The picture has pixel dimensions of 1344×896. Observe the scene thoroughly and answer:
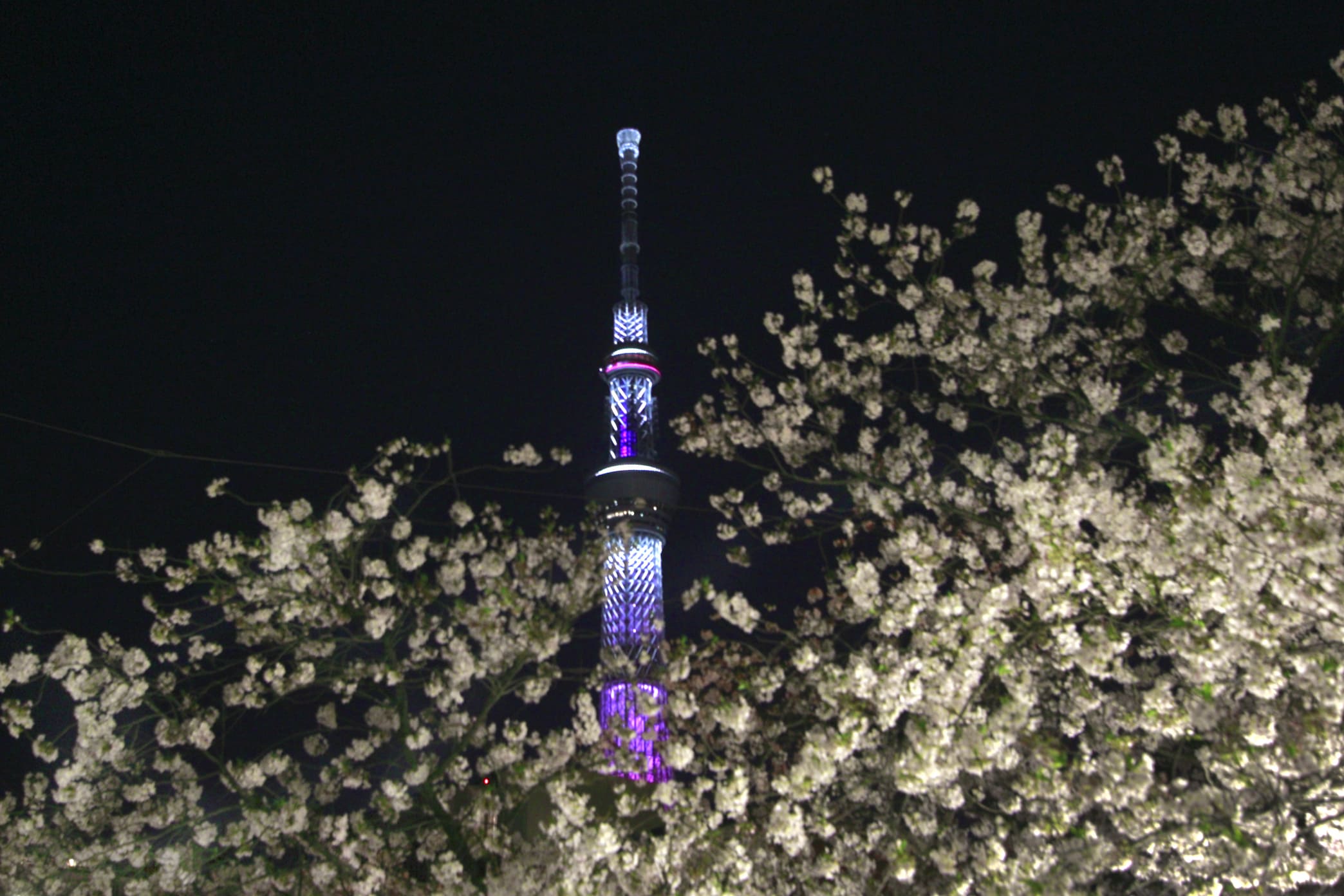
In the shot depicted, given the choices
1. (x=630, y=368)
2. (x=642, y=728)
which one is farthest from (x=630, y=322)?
(x=642, y=728)

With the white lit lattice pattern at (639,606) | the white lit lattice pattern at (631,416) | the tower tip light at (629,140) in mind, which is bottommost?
the white lit lattice pattern at (639,606)

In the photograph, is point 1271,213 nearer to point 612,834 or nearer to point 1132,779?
point 1132,779

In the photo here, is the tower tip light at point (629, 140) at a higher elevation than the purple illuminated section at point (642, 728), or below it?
higher

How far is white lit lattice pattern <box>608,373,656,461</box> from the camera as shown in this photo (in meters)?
45.3

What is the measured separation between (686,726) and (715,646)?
1031 millimetres

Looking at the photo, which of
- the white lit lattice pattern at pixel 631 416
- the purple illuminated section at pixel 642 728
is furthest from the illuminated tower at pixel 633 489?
the purple illuminated section at pixel 642 728

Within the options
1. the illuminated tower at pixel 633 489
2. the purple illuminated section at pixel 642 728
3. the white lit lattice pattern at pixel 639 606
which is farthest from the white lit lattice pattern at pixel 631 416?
the purple illuminated section at pixel 642 728

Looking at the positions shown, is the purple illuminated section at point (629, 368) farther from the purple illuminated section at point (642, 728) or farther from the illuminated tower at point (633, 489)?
the purple illuminated section at point (642, 728)

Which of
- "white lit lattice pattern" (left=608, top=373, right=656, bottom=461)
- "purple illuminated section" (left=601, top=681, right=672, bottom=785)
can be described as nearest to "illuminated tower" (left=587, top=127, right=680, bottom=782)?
"white lit lattice pattern" (left=608, top=373, right=656, bottom=461)

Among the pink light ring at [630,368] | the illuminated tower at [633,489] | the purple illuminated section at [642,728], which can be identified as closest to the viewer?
the purple illuminated section at [642,728]

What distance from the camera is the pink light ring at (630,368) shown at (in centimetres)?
4816

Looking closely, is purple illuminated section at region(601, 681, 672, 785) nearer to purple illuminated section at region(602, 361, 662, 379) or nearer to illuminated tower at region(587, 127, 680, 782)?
illuminated tower at region(587, 127, 680, 782)

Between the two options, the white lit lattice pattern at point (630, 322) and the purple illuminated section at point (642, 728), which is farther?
the white lit lattice pattern at point (630, 322)

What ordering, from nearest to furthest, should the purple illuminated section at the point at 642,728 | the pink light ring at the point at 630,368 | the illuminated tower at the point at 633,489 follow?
the purple illuminated section at the point at 642,728 < the illuminated tower at the point at 633,489 < the pink light ring at the point at 630,368
